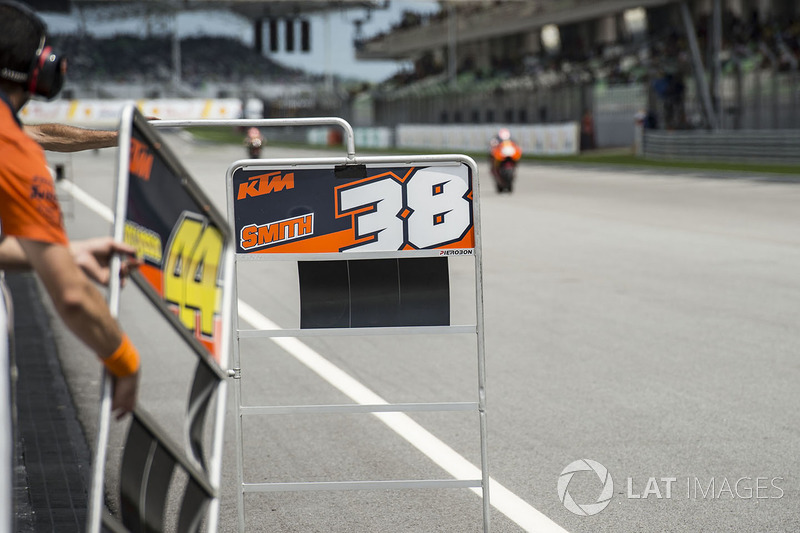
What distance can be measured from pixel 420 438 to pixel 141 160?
3.37m

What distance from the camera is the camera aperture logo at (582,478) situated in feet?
16.2

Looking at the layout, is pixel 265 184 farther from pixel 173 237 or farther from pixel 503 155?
pixel 503 155

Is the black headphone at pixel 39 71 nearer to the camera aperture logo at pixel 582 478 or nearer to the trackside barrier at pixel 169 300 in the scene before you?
the trackside barrier at pixel 169 300

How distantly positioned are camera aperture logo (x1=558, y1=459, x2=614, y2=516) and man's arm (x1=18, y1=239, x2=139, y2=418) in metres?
2.55

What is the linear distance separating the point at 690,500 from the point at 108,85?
115831 millimetres

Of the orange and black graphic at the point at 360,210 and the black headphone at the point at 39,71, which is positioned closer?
the black headphone at the point at 39,71

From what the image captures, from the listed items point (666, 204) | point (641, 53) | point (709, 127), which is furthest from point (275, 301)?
point (641, 53)

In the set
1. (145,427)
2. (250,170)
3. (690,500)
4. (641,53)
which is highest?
(641,53)

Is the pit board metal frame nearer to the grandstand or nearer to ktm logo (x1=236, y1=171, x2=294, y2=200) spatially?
ktm logo (x1=236, y1=171, x2=294, y2=200)

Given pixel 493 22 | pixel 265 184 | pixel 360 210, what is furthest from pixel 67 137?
pixel 493 22

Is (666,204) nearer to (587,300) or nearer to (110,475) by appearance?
(587,300)

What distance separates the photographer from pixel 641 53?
2089 inches

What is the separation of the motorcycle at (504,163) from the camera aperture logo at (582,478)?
68.9ft

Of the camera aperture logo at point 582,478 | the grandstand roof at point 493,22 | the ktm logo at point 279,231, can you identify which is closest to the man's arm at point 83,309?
the ktm logo at point 279,231
